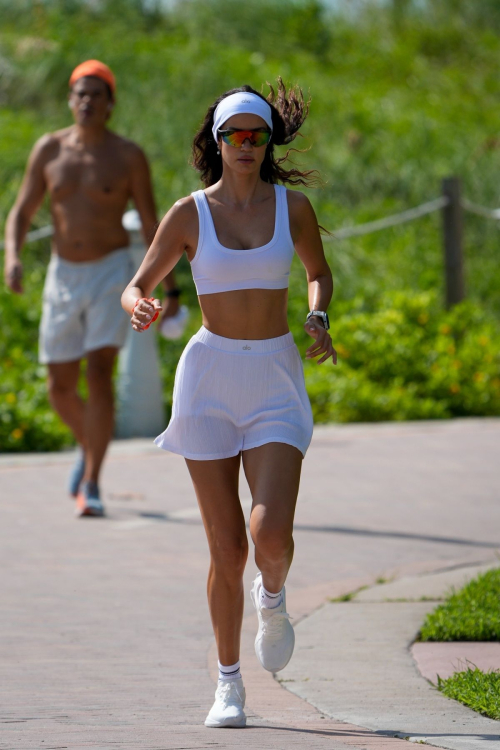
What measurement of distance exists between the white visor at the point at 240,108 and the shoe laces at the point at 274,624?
1.44 m

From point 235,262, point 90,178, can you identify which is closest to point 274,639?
point 235,262

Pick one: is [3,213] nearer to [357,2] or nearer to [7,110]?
[7,110]

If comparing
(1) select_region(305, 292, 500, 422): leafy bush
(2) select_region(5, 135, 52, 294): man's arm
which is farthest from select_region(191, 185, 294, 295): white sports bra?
(1) select_region(305, 292, 500, 422): leafy bush

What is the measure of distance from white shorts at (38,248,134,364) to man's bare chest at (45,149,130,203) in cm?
32

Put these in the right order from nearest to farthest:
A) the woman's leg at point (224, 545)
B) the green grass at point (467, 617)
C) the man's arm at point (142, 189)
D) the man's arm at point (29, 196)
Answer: the woman's leg at point (224, 545) → the green grass at point (467, 617) → the man's arm at point (142, 189) → the man's arm at point (29, 196)

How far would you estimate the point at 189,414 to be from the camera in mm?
Result: 3846

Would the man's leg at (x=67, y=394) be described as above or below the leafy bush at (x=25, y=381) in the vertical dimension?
above

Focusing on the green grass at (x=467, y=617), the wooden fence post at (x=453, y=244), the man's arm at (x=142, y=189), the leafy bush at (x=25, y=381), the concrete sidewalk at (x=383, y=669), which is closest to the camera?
the concrete sidewalk at (x=383, y=669)

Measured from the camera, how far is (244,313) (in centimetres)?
388

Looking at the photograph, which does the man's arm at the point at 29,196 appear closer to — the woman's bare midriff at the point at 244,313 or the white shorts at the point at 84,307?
the white shorts at the point at 84,307

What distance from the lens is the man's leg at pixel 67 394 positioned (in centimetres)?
706

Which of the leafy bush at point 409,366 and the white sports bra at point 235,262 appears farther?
the leafy bush at point 409,366

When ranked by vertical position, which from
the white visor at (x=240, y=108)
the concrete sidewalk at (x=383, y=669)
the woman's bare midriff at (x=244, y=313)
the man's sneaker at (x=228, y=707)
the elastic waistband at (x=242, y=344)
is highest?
Result: the white visor at (x=240, y=108)

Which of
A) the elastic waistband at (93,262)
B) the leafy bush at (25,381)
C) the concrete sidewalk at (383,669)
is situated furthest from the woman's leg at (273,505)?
the leafy bush at (25,381)
